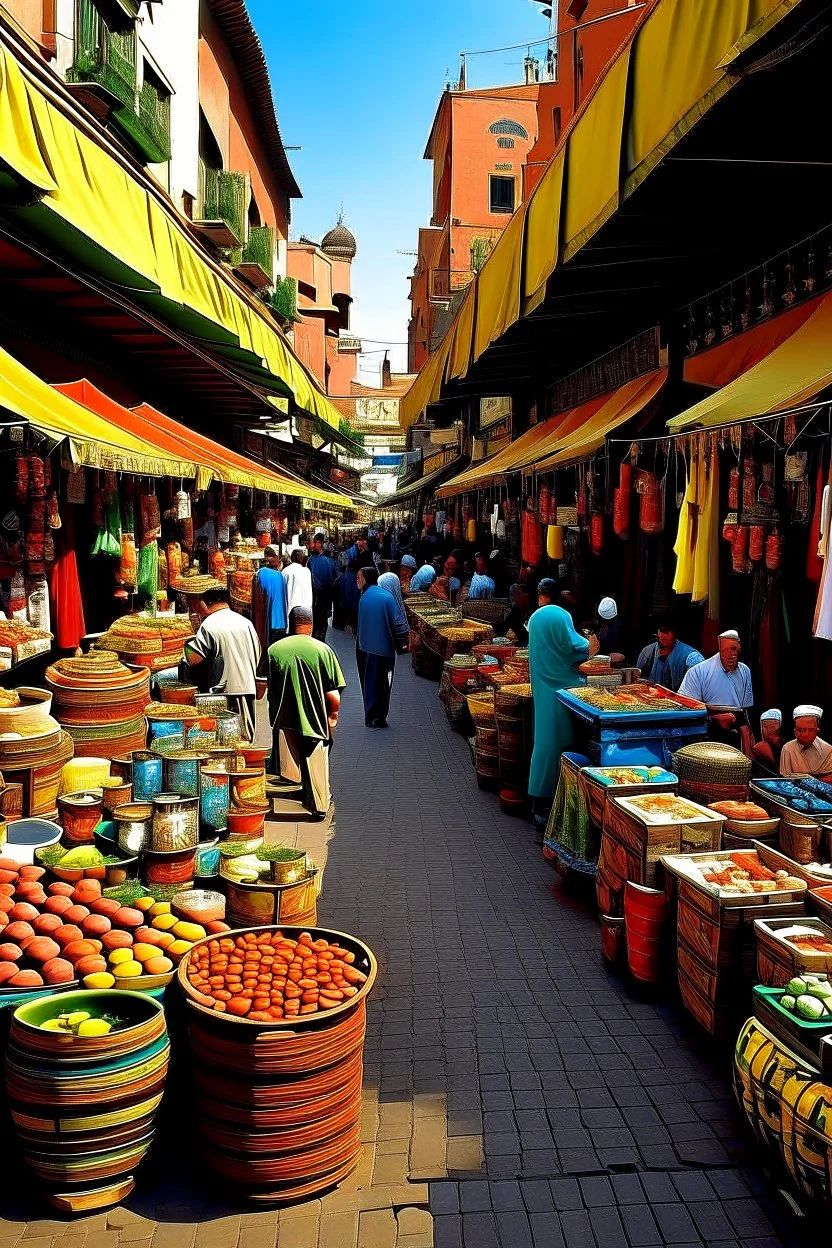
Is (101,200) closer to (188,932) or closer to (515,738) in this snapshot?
(515,738)

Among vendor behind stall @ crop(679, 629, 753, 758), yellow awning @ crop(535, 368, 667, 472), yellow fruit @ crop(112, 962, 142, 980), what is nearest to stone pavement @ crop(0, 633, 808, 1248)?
yellow fruit @ crop(112, 962, 142, 980)

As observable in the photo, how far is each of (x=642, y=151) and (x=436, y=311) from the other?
29178 millimetres

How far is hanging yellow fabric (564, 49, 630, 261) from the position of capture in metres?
6.02

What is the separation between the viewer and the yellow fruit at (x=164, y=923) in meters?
4.16

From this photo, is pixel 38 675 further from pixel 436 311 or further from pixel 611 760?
pixel 436 311

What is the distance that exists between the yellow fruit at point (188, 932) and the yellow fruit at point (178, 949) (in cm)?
11

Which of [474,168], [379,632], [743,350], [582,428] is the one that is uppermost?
[474,168]

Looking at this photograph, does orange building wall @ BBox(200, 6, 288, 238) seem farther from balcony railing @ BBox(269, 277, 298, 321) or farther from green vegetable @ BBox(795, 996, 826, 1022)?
green vegetable @ BBox(795, 996, 826, 1022)

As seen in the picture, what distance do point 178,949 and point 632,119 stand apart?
530 centimetres

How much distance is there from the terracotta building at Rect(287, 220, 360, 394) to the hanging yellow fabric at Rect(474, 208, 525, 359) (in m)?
29.8

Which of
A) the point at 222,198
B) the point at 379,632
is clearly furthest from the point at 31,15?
the point at 222,198

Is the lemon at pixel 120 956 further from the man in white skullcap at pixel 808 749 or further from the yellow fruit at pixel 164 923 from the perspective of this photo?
the man in white skullcap at pixel 808 749

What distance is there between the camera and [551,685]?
7352mm

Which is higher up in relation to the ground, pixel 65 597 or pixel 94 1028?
pixel 65 597
